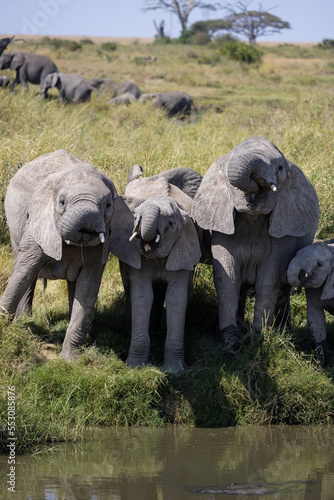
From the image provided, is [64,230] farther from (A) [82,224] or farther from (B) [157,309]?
(B) [157,309]

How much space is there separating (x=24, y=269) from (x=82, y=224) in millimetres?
919

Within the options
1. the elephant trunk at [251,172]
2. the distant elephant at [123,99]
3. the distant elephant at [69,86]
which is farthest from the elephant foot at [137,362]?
the distant elephant at [69,86]

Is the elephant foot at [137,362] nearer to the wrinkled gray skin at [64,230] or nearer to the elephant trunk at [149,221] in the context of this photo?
→ the wrinkled gray skin at [64,230]

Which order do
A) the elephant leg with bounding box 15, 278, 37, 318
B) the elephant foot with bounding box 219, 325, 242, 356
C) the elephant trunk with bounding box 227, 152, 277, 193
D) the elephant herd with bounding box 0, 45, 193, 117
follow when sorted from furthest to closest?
the elephant herd with bounding box 0, 45, 193, 117, the elephant leg with bounding box 15, 278, 37, 318, the elephant foot with bounding box 219, 325, 242, 356, the elephant trunk with bounding box 227, 152, 277, 193

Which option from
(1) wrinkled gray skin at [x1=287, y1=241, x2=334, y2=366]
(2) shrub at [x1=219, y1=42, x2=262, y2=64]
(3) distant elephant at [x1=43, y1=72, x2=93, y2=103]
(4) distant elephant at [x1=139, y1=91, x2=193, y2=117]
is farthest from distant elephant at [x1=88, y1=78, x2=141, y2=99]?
(1) wrinkled gray skin at [x1=287, y1=241, x2=334, y2=366]

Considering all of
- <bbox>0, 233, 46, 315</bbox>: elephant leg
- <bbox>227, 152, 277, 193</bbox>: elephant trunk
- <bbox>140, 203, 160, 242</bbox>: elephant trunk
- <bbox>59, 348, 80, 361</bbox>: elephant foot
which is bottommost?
<bbox>59, 348, 80, 361</bbox>: elephant foot

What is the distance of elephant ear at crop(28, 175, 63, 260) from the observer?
5.36 metres

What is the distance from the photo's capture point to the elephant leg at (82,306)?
223 inches

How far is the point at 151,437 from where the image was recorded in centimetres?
496

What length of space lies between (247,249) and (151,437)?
165 cm

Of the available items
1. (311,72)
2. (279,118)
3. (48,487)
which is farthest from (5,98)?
(311,72)

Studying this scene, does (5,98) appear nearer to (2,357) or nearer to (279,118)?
(279,118)

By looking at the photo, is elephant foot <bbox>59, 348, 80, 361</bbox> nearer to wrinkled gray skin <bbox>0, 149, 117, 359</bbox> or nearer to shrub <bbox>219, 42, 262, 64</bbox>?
wrinkled gray skin <bbox>0, 149, 117, 359</bbox>

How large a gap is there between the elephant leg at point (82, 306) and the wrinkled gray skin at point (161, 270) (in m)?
0.23
